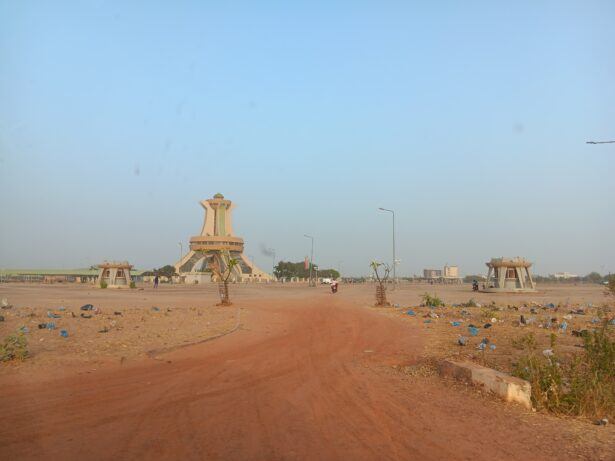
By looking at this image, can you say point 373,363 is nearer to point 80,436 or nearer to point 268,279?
point 80,436

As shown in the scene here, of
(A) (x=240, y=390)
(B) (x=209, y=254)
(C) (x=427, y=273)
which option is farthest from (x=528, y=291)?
(C) (x=427, y=273)

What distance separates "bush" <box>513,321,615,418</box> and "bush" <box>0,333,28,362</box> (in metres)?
8.42

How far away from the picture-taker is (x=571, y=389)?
6906 mm

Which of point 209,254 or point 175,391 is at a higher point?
point 209,254

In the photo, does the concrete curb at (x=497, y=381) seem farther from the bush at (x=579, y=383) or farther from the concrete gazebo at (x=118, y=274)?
the concrete gazebo at (x=118, y=274)

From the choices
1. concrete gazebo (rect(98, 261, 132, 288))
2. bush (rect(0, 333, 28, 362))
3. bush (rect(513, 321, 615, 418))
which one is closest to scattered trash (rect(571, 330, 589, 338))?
bush (rect(513, 321, 615, 418))

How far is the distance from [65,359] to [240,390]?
3.93 meters

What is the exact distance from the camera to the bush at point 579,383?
660 cm

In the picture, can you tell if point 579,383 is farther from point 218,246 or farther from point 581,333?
point 218,246

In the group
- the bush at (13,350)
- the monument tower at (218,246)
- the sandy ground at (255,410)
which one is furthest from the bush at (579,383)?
the monument tower at (218,246)

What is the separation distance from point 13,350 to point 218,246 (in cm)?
10641

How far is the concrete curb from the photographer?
698 centimetres

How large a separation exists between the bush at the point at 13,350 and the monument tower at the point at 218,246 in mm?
103873

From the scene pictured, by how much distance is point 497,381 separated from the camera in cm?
729
